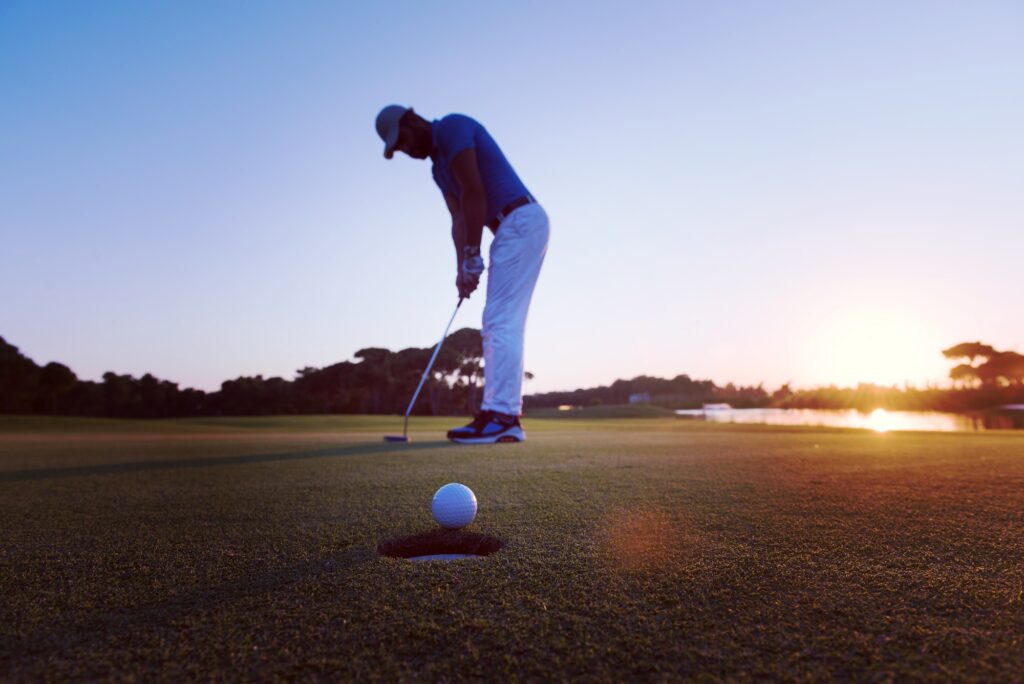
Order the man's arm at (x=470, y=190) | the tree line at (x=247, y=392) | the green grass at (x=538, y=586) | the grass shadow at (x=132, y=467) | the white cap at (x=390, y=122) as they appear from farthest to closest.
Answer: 1. the tree line at (x=247, y=392)
2. the grass shadow at (x=132, y=467)
3. the white cap at (x=390, y=122)
4. the man's arm at (x=470, y=190)
5. the green grass at (x=538, y=586)

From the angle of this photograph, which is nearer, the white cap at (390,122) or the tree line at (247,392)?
the white cap at (390,122)

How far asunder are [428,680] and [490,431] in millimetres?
2989

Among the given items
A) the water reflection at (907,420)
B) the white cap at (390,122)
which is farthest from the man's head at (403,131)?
the water reflection at (907,420)

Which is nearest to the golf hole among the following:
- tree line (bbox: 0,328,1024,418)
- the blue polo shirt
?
the blue polo shirt

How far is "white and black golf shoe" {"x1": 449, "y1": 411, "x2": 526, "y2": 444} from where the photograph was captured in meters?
4.02

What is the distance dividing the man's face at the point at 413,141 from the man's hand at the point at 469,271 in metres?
0.90

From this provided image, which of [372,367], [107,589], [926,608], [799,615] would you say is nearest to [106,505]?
[107,589]

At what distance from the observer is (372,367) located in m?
60.6

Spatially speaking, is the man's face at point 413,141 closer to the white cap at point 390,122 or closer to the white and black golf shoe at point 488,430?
the white cap at point 390,122

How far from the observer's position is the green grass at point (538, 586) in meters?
1.17

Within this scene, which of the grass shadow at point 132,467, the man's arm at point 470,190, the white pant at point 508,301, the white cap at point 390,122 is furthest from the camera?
the grass shadow at point 132,467

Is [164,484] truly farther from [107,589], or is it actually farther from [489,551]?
[489,551]

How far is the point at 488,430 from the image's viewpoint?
408 centimetres

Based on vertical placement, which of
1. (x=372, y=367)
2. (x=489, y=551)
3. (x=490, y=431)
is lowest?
(x=489, y=551)
